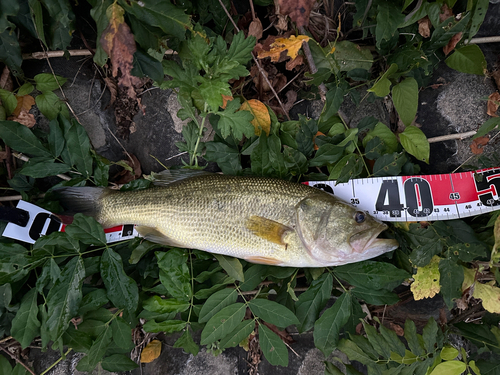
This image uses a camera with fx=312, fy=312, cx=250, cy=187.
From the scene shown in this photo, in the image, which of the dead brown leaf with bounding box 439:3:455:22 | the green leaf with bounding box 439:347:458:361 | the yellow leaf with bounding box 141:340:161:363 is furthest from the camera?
the yellow leaf with bounding box 141:340:161:363

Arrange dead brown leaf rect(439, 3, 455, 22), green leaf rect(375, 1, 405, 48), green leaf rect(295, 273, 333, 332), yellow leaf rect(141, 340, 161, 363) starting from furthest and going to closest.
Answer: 1. yellow leaf rect(141, 340, 161, 363)
2. green leaf rect(295, 273, 333, 332)
3. dead brown leaf rect(439, 3, 455, 22)
4. green leaf rect(375, 1, 405, 48)

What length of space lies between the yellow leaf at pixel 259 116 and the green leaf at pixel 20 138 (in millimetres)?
2171

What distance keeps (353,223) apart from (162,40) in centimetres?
237

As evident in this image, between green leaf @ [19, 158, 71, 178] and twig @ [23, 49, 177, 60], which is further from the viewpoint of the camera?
twig @ [23, 49, 177, 60]

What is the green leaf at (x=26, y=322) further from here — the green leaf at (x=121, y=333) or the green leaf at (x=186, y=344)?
the green leaf at (x=186, y=344)

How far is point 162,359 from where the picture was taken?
3850 mm

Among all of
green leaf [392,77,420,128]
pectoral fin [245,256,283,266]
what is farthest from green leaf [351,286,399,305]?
green leaf [392,77,420,128]

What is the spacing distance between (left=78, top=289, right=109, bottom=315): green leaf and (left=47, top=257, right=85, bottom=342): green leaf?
13 centimetres

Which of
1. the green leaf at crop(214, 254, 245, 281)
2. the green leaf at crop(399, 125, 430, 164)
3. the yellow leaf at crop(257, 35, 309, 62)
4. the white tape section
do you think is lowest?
the green leaf at crop(214, 254, 245, 281)

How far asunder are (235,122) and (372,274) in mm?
1893

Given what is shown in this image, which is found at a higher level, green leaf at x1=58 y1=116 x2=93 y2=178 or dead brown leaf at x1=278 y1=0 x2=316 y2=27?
dead brown leaf at x1=278 y1=0 x2=316 y2=27

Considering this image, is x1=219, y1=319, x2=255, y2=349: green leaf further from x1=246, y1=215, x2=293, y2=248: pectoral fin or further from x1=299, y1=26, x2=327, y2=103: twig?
x1=299, y1=26, x2=327, y2=103: twig

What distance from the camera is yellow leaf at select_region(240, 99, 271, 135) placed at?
317 cm

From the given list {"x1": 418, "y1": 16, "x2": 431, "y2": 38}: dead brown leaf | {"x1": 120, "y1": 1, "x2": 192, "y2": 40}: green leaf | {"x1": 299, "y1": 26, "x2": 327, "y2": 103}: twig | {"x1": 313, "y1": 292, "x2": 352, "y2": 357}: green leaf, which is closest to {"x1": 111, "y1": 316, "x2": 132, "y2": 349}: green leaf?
{"x1": 313, "y1": 292, "x2": 352, "y2": 357}: green leaf
